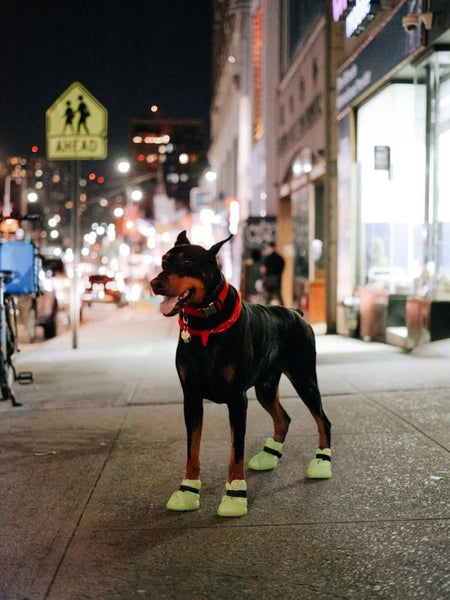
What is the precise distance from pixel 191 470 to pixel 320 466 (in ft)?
3.27

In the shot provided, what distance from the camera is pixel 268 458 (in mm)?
5562

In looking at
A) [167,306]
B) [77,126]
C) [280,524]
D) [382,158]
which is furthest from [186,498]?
[382,158]

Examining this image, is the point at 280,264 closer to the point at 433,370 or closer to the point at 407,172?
the point at 407,172

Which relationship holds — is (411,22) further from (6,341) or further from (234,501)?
(234,501)

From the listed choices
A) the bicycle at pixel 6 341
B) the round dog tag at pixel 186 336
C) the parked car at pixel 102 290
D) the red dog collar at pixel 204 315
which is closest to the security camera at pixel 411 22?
the bicycle at pixel 6 341

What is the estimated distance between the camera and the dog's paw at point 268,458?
552 centimetres

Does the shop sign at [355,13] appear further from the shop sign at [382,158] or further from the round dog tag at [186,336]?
the round dog tag at [186,336]

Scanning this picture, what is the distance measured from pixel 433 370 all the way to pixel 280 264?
8748 mm

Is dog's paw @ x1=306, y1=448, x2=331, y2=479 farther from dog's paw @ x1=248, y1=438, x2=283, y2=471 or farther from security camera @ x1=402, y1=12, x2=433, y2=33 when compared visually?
security camera @ x1=402, y1=12, x2=433, y2=33

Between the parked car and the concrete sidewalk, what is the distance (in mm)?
23543

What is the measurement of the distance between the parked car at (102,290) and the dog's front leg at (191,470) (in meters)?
27.6

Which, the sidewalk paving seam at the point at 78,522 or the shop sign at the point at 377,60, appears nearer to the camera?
the sidewalk paving seam at the point at 78,522

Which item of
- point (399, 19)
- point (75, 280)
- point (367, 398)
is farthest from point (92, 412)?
point (399, 19)

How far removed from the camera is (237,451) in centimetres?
465
